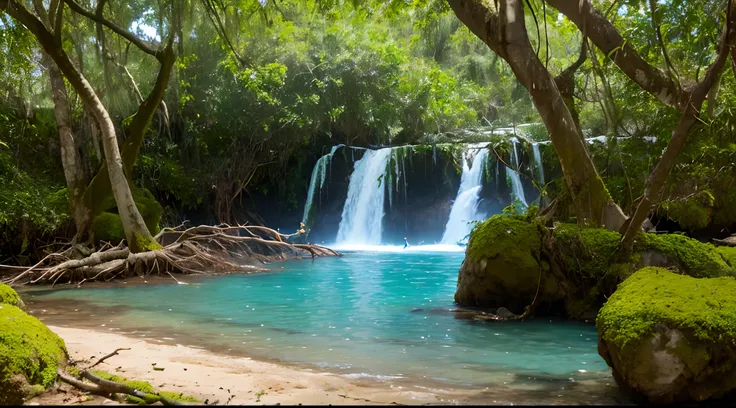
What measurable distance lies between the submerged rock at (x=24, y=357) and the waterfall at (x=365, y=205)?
18191mm

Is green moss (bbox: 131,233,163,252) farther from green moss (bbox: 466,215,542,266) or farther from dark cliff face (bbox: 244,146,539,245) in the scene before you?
dark cliff face (bbox: 244,146,539,245)

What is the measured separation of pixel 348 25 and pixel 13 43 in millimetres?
11589

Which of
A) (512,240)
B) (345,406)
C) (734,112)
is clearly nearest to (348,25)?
(734,112)

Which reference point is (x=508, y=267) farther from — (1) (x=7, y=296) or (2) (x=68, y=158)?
(2) (x=68, y=158)

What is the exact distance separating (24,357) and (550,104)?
6645 mm

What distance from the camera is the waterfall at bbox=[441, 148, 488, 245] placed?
835 inches

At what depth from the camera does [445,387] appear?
15.4ft

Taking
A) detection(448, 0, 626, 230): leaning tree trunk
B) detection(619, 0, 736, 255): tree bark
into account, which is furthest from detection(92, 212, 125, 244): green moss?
detection(619, 0, 736, 255): tree bark

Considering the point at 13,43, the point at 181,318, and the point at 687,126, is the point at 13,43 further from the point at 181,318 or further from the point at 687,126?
the point at 687,126

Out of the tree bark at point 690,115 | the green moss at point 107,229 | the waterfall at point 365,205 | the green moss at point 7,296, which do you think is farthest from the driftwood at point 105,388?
the waterfall at point 365,205

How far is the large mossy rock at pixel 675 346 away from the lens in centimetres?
411

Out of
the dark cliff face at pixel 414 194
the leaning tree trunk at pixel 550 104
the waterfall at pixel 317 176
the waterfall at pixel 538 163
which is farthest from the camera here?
the waterfall at pixel 317 176

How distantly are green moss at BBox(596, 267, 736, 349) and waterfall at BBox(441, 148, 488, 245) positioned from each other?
16149mm

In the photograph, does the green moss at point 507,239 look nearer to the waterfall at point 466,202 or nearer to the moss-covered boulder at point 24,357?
the moss-covered boulder at point 24,357
